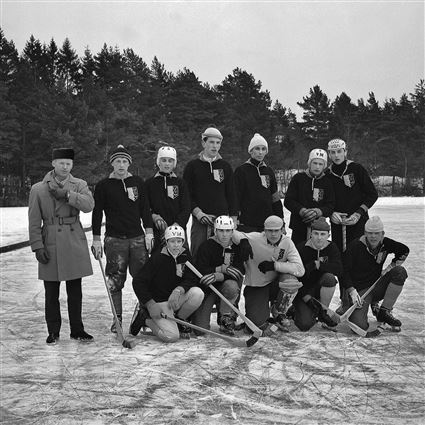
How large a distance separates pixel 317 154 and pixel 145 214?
1875mm

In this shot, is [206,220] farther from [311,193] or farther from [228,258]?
[311,193]

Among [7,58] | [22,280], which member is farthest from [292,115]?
[22,280]

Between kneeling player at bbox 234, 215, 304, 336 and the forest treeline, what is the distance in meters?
30.9

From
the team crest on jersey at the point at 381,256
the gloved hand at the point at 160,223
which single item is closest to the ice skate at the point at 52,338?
the gloved hand at the point at 160,223

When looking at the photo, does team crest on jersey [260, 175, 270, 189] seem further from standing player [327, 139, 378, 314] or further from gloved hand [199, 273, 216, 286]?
gloved hand [199, 273, 216, 286]

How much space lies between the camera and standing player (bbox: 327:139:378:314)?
6.14 metres

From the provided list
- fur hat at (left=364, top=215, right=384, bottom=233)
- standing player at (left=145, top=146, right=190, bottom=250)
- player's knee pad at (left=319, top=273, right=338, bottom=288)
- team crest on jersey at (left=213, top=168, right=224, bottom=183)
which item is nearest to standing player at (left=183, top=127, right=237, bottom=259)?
team crest on jersey at (left=213, top=168, right=224, bottom=183)

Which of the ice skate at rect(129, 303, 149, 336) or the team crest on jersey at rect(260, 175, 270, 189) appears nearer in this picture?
the ice skate at rect(129, 303, 149, 336)

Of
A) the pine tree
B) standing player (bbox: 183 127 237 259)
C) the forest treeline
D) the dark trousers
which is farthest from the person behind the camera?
the pine tree

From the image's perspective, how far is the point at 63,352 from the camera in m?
4.84

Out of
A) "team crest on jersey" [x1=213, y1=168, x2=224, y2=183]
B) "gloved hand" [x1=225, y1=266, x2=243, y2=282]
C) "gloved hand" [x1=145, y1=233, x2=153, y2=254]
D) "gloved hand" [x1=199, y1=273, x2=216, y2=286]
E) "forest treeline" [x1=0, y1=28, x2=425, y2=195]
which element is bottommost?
"gloved hand" [x1=199, y1=273, x2=216, y2=286]

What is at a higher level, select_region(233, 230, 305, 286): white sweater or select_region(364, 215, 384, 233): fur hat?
select_region(364, 215, 384, 233): fur hat

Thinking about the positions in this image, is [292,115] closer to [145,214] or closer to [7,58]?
[7,58]

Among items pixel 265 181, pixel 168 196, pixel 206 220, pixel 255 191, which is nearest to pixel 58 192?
pixel 168 196
